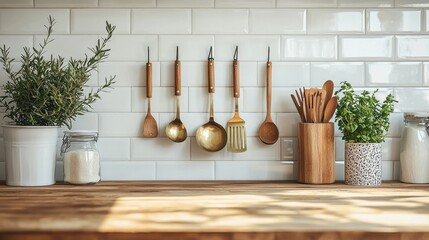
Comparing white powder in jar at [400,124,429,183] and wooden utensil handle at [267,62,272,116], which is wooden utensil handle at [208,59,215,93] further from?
white powder in jar at [400,124,429,183]

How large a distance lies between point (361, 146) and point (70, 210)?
898 millimetres

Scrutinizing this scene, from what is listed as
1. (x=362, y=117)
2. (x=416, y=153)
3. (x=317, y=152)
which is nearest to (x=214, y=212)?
(x=317, y=152)

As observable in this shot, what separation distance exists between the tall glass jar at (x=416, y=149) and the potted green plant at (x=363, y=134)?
0.32 feet

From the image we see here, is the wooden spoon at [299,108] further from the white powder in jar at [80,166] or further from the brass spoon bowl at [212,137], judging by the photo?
the white powder in jar at [80,166]

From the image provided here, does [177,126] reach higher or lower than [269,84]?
lower

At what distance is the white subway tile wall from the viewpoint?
74.9 inches

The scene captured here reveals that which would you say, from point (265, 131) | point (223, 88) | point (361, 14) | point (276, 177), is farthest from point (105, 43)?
point (361, 14)

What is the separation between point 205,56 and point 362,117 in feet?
1.81

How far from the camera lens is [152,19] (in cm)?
191

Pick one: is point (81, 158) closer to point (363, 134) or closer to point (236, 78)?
point (236, 78)

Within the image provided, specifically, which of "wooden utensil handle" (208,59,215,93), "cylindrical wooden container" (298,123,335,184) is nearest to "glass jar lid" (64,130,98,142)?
"wooden utensil handle" (208,59,215,93)

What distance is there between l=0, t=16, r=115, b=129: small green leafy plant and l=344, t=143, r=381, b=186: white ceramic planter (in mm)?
807

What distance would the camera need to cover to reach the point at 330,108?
1.79 meters

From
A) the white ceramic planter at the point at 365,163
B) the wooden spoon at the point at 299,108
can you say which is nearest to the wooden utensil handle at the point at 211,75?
the wooden spoon at the point at 299,108
